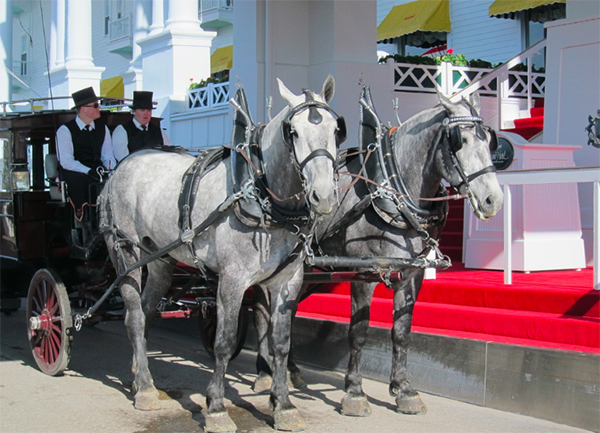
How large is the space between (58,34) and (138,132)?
19.1 metres

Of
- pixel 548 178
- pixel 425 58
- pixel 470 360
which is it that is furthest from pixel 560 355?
pixel 425 58

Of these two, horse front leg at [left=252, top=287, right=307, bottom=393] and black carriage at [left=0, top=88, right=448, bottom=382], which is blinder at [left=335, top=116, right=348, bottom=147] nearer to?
black carriage at [left=0, top=88, right=448, bottom=382]

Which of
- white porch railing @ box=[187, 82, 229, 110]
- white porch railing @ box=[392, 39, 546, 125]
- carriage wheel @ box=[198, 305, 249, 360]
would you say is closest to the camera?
carriage wheel @ box=[198, 305, 249, 360]

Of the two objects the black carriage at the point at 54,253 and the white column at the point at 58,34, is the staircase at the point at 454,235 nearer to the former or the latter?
the black carriage at the point at 54,253

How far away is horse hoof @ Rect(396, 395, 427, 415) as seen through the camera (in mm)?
5648

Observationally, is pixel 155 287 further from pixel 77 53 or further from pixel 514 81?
pixel 77 53

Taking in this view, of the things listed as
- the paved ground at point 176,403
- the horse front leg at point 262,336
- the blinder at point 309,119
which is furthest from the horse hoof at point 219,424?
the blinder at point 309,119

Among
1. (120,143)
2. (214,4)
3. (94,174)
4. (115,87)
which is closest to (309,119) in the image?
(94,174)

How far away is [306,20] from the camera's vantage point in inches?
460

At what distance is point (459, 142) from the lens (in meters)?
5.07

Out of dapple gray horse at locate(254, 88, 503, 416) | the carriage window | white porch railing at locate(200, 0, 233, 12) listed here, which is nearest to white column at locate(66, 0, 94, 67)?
white porch railing at locate(200, 0, 233, 12)

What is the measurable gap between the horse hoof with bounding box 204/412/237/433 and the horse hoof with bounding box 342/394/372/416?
37.2 inches

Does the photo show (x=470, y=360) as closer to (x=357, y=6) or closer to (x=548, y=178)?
(x=548, y=178)

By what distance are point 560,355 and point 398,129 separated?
1.98 meters
